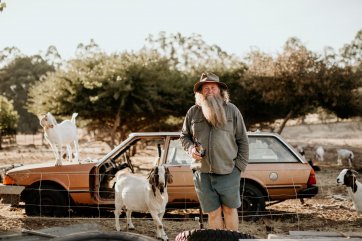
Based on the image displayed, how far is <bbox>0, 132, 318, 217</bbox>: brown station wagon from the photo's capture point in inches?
319

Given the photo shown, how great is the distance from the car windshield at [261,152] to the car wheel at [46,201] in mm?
2161

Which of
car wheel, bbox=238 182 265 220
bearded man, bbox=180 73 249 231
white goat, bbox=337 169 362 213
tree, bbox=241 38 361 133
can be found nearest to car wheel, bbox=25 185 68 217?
car wheel, bbox=238 182 265 220

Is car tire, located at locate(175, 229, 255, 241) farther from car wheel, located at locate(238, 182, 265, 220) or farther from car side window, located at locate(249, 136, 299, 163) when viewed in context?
car side window, located at locate(249, 136, 299, 163)

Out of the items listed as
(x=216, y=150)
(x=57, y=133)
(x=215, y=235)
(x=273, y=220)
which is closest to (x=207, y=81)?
→ (x=216, y=150)

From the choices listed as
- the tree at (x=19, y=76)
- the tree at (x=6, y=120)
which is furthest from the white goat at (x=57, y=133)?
the tree at (x=19, y=76)

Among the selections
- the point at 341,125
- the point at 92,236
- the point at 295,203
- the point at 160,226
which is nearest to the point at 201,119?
the point at 92,236

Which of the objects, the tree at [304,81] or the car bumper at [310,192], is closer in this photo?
the car bumper at [310,192]

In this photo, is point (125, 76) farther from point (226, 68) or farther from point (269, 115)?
point (269, 115)

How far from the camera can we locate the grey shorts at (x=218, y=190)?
4.87m

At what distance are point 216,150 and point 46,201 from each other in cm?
466

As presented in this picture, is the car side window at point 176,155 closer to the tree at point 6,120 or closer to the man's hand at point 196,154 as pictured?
the man's hand at point 196,154

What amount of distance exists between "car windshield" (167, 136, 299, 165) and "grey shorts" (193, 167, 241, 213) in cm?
331

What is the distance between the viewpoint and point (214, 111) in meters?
4.76

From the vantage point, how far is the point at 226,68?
2680 centimetres
